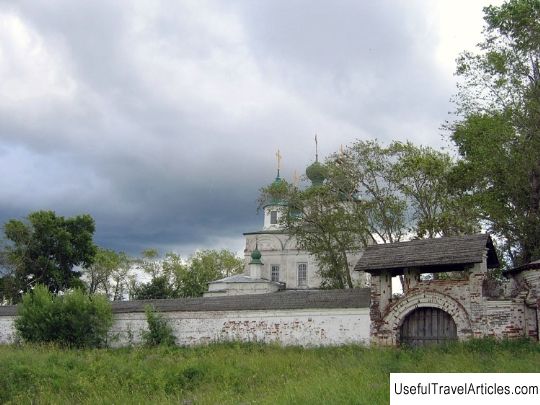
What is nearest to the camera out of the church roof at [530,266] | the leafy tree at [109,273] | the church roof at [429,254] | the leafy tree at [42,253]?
the church roof at [530,266]

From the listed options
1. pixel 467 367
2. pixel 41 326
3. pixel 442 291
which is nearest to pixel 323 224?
pixel 442 291

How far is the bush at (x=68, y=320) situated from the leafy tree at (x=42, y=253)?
42.0ft

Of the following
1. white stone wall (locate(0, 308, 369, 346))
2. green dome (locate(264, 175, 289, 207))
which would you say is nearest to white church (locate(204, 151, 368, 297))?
green dome (locate(264, 175, 289, 207))

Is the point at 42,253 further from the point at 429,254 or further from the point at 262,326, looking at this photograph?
the point at 429,254

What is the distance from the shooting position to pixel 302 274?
39.2 metres

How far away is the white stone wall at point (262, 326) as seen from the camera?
Answer: 18641mm

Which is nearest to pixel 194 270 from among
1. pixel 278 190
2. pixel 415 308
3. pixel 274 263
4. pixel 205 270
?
pixel 205 270

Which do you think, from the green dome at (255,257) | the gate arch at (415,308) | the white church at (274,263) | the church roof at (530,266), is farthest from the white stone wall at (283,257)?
the church roof at (530,266)

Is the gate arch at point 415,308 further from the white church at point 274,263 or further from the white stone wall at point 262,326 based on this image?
the white church at point 274,263

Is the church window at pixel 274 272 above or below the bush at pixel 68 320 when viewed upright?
above

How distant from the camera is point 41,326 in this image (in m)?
21.8

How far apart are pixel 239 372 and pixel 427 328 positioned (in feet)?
19.6

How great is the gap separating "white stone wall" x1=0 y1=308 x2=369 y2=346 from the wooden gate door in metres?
1.24

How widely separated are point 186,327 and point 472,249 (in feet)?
32.9
